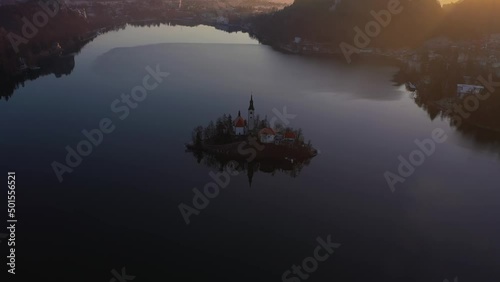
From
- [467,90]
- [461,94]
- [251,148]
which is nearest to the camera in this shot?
[251,148]

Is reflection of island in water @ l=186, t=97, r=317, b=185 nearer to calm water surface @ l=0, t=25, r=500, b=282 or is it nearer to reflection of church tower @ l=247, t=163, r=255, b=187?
reflection of church tower @ l=247, t=163, r=255, b=187

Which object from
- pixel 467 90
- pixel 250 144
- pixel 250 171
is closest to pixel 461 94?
pixel 467 90

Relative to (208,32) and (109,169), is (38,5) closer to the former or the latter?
(208,32)

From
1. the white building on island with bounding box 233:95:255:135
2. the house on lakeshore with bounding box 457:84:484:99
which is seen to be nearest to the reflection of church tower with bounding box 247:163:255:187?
the white building on island with bounding box 233:95:255:135

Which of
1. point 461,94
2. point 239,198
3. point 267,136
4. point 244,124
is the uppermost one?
point 461,94

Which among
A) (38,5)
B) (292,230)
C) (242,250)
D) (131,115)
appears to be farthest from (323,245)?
(38,5)

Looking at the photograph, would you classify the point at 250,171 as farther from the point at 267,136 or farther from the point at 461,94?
the point at 461,94

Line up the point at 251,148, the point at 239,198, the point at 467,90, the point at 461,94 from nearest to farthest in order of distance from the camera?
the point at 239,198 → the point at 251,148 → the point at 461,94 → the point at 467,90

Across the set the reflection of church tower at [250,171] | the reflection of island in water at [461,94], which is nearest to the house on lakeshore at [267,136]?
the reflection of church tower at [250,171]
